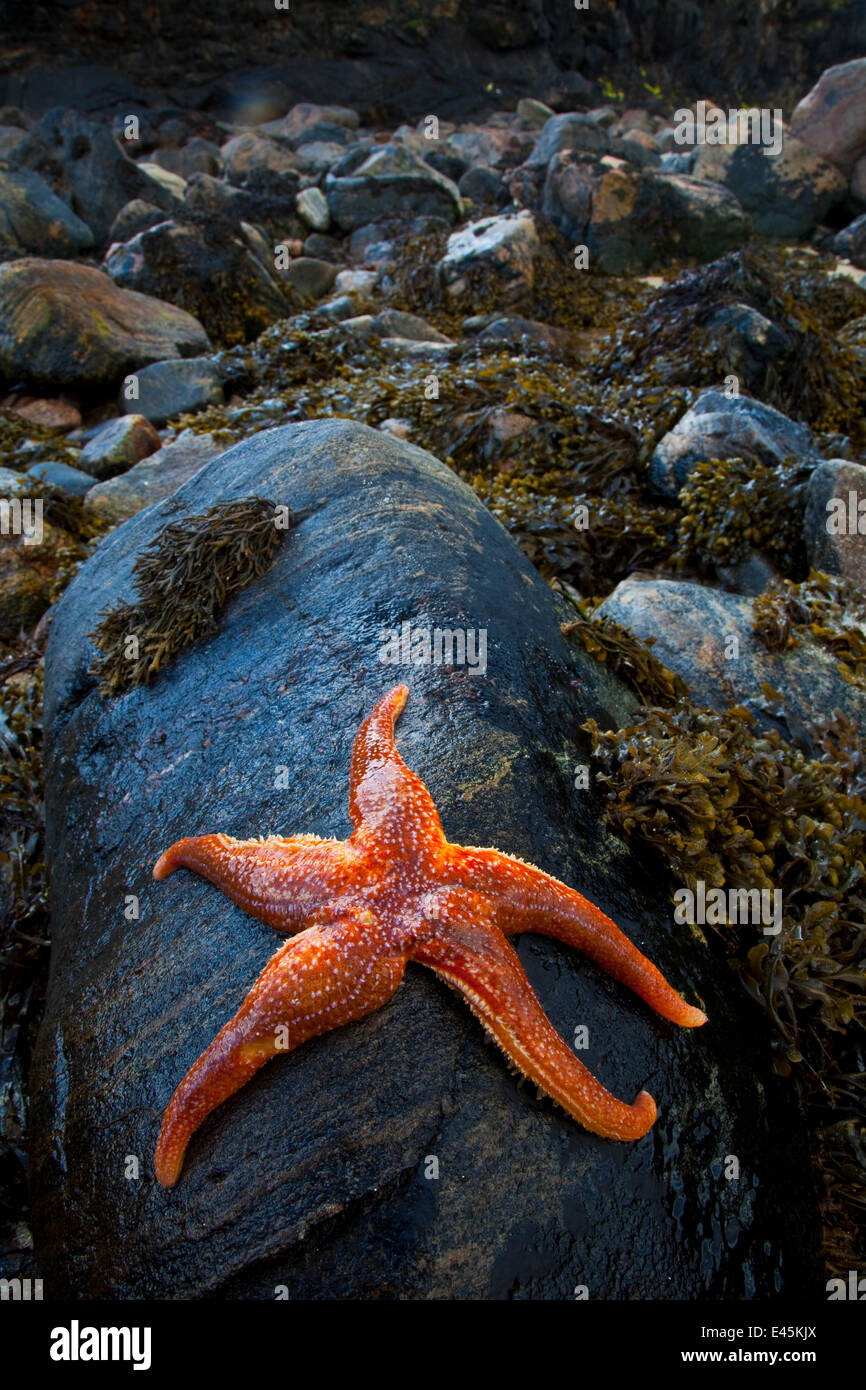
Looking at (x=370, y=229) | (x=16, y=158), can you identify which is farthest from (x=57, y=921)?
(x=16, y=158)

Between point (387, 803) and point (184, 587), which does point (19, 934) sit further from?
point (387, 803)

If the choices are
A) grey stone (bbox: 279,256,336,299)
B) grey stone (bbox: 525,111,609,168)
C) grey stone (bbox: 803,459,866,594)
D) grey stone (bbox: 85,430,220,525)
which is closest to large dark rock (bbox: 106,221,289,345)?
grey stone (bbox: 279,256,336,299)

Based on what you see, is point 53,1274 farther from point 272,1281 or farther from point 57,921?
point 57,921

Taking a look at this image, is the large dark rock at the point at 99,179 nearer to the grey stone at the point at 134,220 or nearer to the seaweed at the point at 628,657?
the grey stone at the point at 134,220

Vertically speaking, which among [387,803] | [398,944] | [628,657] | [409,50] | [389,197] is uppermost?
[409,50]

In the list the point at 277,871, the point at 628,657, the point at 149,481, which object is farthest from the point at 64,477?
the point at 277,871

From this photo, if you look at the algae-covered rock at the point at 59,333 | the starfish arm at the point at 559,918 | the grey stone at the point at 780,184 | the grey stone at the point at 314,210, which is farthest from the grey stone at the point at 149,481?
the grey stone at the point at 780,184
